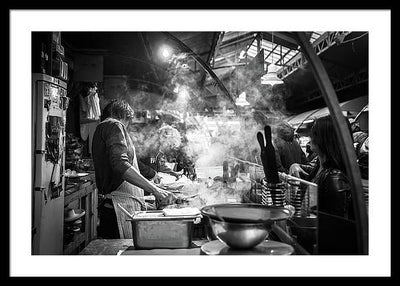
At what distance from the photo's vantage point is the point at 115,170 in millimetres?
3434

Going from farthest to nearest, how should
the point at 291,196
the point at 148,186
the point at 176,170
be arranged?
the point at 176,170, the point at 148,186, the point at 291,196

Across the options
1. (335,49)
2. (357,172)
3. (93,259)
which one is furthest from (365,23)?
(335,49)

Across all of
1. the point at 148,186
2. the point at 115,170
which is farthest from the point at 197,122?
the point at 148,186

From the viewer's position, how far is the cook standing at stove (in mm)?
3342

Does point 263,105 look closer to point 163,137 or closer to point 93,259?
point 163,137

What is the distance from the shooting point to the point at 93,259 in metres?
2.07

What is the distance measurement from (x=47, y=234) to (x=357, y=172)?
3028 mm

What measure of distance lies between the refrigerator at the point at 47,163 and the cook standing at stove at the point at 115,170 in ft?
1.46

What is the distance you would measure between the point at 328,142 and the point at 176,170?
345 cm

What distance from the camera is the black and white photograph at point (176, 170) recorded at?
189 centimetres

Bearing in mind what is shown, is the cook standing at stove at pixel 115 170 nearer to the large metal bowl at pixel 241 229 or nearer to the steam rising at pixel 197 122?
the large metal bowl at pixel 241 229

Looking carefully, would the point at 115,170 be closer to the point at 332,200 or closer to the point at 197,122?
the point at 332,200

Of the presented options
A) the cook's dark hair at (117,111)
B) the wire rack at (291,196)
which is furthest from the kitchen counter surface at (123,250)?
the cook's dark hair at (117,111)

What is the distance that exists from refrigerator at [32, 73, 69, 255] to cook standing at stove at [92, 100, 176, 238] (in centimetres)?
44
